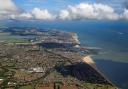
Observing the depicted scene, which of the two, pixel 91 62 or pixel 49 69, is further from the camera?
pixel 91 62

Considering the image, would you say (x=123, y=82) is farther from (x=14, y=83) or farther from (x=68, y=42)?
(x=68, y=42)

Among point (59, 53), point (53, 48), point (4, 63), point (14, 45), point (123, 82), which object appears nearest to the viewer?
point (123, 82)

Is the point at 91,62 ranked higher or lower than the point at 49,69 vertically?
higher

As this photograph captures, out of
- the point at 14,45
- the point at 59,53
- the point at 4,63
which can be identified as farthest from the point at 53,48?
the point at 4,63

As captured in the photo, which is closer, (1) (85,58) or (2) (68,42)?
(1) (85,58)

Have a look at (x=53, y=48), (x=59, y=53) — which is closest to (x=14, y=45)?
(x=53, y=48)

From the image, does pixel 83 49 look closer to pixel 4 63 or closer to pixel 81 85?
pixel 4 63

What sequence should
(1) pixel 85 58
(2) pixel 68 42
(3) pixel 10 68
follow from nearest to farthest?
(3) pixel 10 68, (1) pixel 85 58, (2) pixel 68 42

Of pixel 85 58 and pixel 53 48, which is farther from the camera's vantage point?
pixel 53 48

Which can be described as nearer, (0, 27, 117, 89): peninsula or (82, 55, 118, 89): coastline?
(0, 27, 117, 89): peninsula

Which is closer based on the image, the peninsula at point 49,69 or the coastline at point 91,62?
the peninsula at point 49,69
